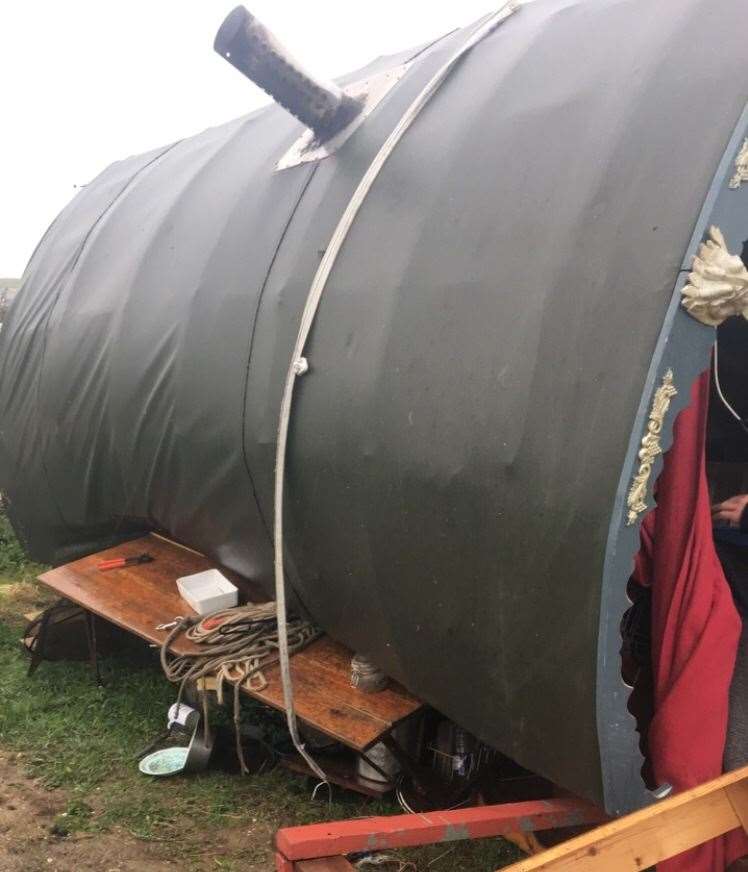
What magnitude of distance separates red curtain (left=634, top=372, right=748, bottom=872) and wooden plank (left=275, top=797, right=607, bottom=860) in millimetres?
274

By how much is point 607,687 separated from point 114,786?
2.54 metres

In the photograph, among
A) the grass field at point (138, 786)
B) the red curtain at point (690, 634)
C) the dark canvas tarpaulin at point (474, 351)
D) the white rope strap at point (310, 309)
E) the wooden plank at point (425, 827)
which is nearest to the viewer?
the dark canvas tarpaulin at point (474, 351)

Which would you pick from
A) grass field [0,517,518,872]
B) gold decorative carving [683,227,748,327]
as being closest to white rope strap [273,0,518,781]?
grass field [0,517,518,872]

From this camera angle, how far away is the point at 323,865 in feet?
6.79

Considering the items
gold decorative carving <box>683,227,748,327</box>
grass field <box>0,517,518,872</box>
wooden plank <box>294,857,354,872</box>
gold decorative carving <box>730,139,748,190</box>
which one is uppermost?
gold decorative carving <box>730,139,748,190</box>

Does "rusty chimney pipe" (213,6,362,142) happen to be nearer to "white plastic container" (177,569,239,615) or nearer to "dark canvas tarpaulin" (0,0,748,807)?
"dark canvas tarpaulin" (0,0,748,807)

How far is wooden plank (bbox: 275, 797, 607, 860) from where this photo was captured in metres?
2.06

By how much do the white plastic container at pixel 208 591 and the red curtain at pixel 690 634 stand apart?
200 centimetres

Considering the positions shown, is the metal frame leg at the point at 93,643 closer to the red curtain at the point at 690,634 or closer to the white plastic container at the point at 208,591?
the white plastic container at the point at 208,591

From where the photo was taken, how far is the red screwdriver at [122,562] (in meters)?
4.49

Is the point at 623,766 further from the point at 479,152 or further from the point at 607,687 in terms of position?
the point at 479,152

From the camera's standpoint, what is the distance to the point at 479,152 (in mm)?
2490

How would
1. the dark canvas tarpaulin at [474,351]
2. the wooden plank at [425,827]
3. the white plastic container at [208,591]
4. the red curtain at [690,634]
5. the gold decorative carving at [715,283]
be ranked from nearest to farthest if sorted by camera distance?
the gold decorative carving at [715,283] → the dark canvas tarpaulin at [474,351] → the wooden plank at [425,827] → the red curtain at [690,634] → the white plastic container at [208,591]

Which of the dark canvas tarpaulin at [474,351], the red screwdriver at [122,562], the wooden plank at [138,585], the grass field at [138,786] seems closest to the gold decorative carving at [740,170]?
the dark canvas tarpaulin at [474,351]
